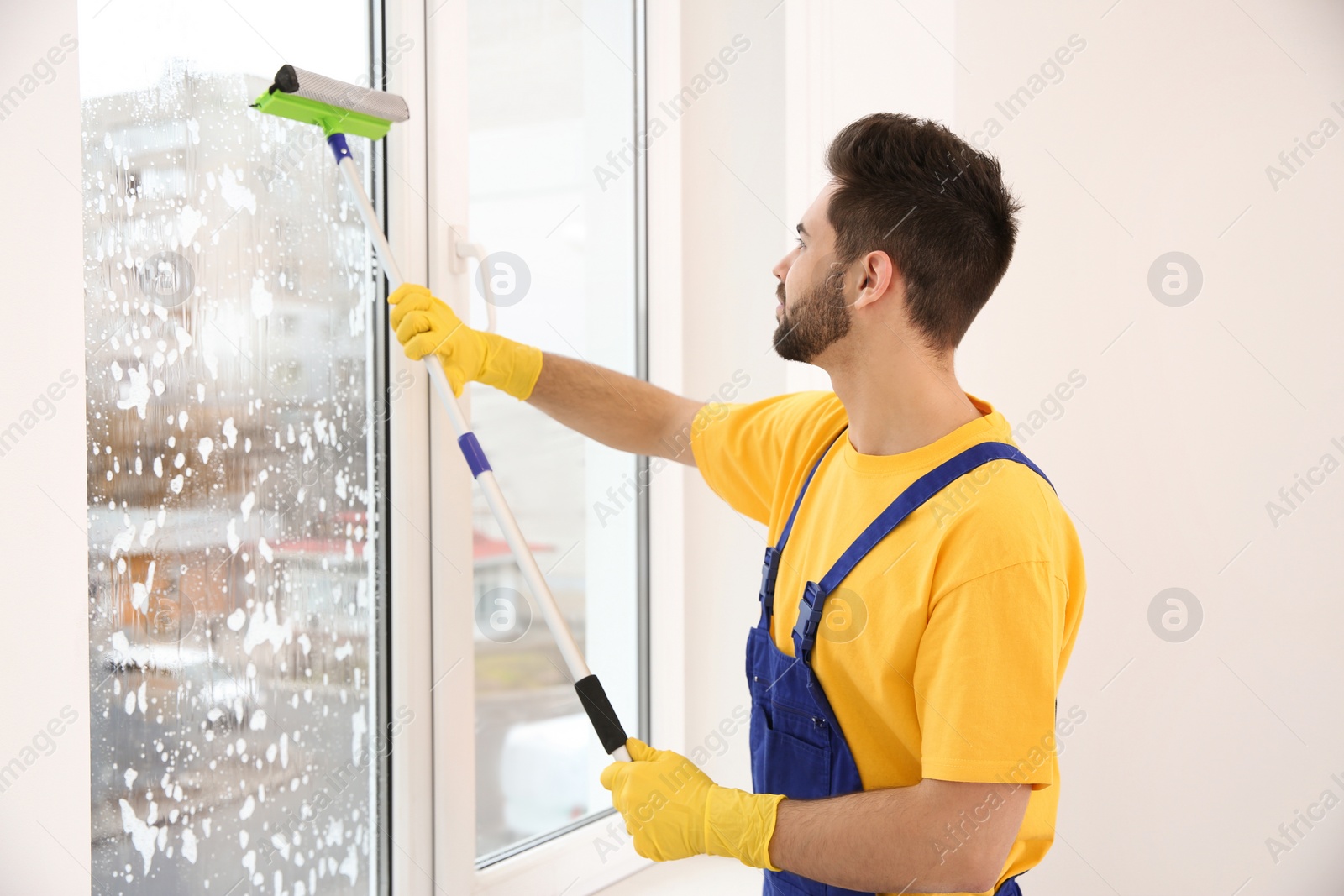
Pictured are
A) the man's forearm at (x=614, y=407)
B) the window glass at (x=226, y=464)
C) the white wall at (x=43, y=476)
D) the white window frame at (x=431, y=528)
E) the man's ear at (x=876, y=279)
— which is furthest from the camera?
the man's forearm at (x=614, y=407)

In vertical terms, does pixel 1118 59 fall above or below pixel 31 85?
above

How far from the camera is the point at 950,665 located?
2.93 feet

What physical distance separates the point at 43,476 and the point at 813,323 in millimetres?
820

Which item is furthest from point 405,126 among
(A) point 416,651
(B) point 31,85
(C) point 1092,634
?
(C) point 1092,634

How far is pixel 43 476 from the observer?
819 millimetres

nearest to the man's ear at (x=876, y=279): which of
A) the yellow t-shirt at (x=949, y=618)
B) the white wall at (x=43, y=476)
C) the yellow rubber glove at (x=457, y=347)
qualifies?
the yellow t-shirt at (x=949, y=618)

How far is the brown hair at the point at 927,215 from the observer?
108 cm

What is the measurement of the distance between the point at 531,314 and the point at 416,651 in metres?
0.57

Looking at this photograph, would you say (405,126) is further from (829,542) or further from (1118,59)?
(1118,59)

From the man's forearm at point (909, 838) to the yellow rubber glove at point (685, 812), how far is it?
27 millimetres

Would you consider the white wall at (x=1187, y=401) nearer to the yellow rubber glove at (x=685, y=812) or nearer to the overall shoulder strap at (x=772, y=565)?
the overall shoulder strap at (x=772, y=565)

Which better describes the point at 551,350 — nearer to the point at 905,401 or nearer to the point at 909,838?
the point at 905,401

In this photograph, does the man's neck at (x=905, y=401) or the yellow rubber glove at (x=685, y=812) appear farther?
the man's neck at (x=905, y=401)

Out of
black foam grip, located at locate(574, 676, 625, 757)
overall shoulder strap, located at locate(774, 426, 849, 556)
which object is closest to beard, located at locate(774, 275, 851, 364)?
overall shoulder strap, located at locate(774, 426, 849, 556)
